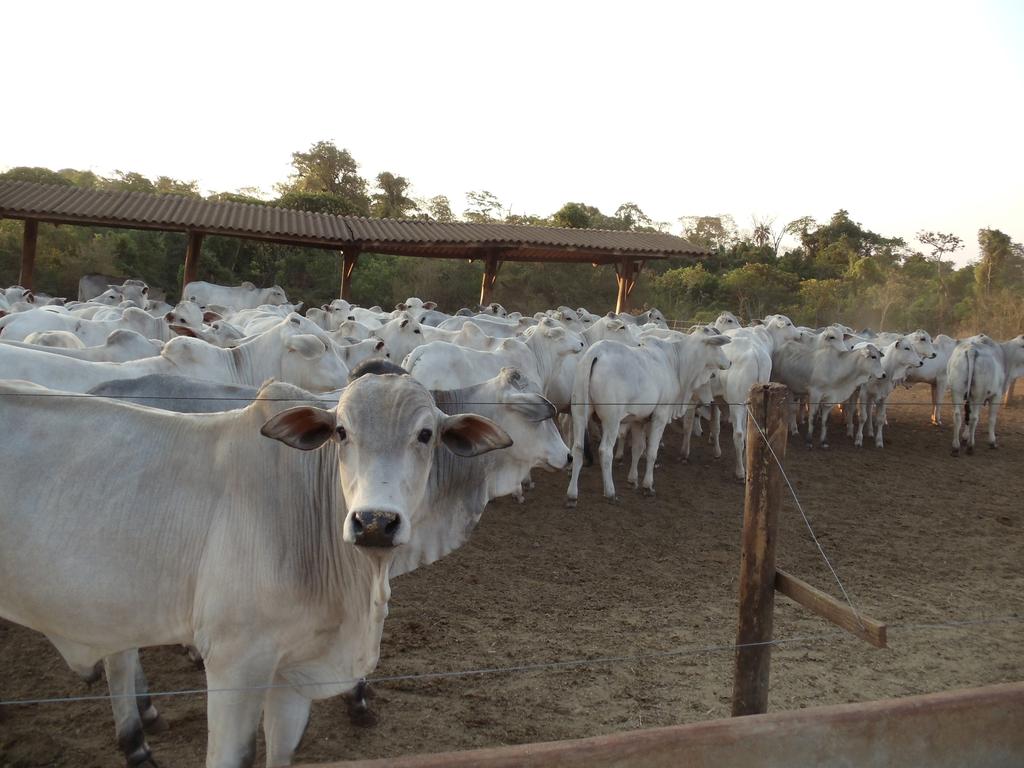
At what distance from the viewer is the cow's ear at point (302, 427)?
9.83 feet

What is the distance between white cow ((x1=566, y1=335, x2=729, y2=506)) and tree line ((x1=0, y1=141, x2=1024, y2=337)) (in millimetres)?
15876

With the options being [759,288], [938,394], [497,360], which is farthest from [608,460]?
[759,288]

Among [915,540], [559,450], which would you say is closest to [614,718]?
[559,450]

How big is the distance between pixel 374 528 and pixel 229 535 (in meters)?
0.74

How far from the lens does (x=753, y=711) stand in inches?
155

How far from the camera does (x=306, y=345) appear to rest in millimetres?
7828

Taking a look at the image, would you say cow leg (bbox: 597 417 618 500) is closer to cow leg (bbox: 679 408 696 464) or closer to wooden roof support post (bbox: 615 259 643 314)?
cow leg (bbox: 679 408 696 464)

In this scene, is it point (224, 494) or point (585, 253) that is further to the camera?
point (585, 253)

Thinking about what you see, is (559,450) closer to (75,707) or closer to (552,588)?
(552,588)

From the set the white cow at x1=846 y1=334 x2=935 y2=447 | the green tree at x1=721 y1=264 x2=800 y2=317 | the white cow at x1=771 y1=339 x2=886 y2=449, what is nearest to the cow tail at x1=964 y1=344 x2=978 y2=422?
the white cow at x1=846 y1=334 x2=935 y2=447

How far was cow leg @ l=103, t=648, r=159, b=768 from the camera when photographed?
3895mm

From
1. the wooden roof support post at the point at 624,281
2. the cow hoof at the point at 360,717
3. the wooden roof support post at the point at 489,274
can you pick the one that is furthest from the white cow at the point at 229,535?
the wooden roof support post at the point at 624,281

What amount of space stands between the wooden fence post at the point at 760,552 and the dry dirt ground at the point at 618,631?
513 mm

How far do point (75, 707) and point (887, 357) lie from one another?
14.0 meters
